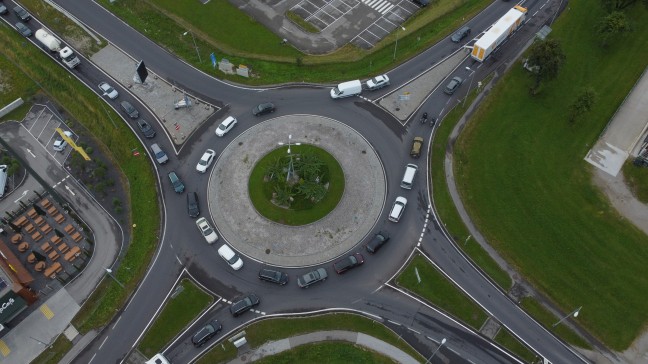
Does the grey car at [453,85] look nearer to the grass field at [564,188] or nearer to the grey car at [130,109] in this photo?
the grass field at [564,188]

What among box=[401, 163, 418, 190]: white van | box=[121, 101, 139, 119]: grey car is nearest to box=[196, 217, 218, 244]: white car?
box=[121, 101, 139, 119]: grey car

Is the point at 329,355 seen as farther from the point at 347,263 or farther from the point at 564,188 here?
the point at 564,188

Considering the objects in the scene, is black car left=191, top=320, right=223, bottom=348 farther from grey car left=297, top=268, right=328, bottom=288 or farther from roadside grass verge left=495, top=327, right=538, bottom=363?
roadside grass verge left=495, top=327, right=538, bottom=363

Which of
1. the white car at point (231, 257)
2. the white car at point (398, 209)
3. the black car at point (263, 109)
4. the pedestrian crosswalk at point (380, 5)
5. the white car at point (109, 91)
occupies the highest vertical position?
the pedestrian crosswalk at point (380, 5)

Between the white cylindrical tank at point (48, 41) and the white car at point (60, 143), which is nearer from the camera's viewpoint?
the white car at point (60, 143)

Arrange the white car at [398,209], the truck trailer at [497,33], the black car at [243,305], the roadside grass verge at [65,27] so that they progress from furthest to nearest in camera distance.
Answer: the roadside grass verge at [65,27] → the truck trailer at [497,33] → the white car at [398,209] → the black car at [243,305]

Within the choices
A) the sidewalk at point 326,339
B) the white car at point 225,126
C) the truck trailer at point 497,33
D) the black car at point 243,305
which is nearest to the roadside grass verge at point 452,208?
the truck trailer at point 497,33

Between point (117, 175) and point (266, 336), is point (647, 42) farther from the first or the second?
point (117, 175)
